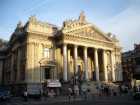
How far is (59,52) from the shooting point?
48.9m

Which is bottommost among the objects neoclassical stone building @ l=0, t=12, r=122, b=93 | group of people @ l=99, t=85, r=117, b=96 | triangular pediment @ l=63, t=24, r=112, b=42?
group of people @ l=99, t=85, r=117, b=96

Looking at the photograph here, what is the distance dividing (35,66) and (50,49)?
18.8 feet

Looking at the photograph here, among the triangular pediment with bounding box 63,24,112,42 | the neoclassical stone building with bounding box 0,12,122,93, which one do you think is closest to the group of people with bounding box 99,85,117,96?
the neoclassical stone building with bounding box 0,12,122,93

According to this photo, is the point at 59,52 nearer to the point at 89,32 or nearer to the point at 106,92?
the point at 89,32

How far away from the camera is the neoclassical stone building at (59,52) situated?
146 feet

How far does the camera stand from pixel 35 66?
44.1 meters

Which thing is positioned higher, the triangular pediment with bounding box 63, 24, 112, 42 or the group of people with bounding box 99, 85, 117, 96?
the triangular pediment with bounding box 63, 24, 112, 42

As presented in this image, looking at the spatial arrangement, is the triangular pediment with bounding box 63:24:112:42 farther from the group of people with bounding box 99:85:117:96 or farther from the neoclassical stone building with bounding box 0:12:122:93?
the group of people with bounding box 99:85:117:96

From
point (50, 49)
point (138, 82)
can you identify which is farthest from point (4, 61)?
point (138, 82)

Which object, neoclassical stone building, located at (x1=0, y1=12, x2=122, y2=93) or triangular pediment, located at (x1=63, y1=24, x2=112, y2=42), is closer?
neoclassical stone building, located at (x1=0, y1=12, x2=122, y2=93)

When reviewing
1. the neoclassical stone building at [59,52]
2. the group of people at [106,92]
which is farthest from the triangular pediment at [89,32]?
the group of people at [106,92]

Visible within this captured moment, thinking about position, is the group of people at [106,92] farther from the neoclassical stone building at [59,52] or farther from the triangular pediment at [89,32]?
the triangular pediment at [89,32]

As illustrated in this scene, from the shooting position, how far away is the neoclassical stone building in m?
44.6

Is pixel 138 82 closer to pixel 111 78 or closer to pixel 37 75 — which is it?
pixel 111 78
